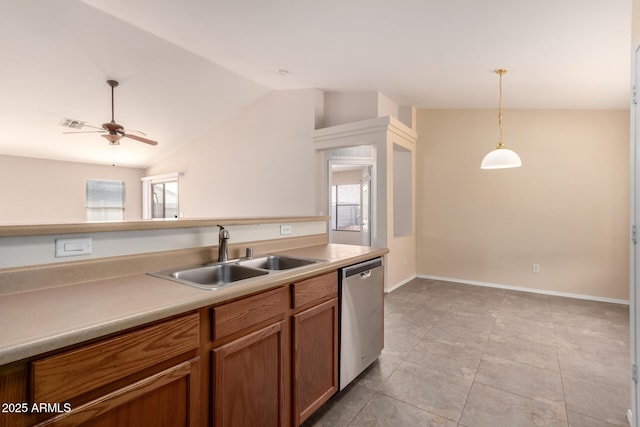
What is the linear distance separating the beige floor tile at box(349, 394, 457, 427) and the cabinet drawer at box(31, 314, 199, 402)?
48.3 inches

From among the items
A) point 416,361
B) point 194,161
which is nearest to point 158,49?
point 194,161

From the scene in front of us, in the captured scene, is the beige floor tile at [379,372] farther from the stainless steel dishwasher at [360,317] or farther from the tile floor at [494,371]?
the stainless steel dishwasher at [360,317]

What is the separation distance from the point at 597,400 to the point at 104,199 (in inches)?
372

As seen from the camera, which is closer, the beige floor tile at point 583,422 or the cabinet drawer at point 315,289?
the cabinet drawer at point 315,289

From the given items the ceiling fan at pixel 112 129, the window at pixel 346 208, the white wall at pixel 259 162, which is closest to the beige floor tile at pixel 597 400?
the white wall at pixel 259 162

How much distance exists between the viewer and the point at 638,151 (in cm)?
159

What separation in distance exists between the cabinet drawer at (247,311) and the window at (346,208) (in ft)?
18.0

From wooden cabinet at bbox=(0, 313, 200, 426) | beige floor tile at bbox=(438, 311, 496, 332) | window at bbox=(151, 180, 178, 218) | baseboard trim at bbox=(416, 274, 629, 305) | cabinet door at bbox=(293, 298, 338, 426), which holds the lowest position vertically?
beige floor tile at bbox=(438, 311, 496, 332)

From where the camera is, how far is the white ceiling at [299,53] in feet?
8.48

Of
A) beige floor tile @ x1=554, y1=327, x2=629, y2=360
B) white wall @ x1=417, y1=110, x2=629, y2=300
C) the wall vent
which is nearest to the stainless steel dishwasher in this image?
beige floor tile @ x1=554, y1=327, x2=629, y2=360

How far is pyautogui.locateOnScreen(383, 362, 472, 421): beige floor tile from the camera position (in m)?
1.86

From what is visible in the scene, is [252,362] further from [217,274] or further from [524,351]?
[524,351]

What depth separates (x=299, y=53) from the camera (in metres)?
3.54

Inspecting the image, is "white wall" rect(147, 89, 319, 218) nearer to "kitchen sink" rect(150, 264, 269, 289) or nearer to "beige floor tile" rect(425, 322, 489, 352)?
"beige floor tile" rect(425, 322, 489, 352)
